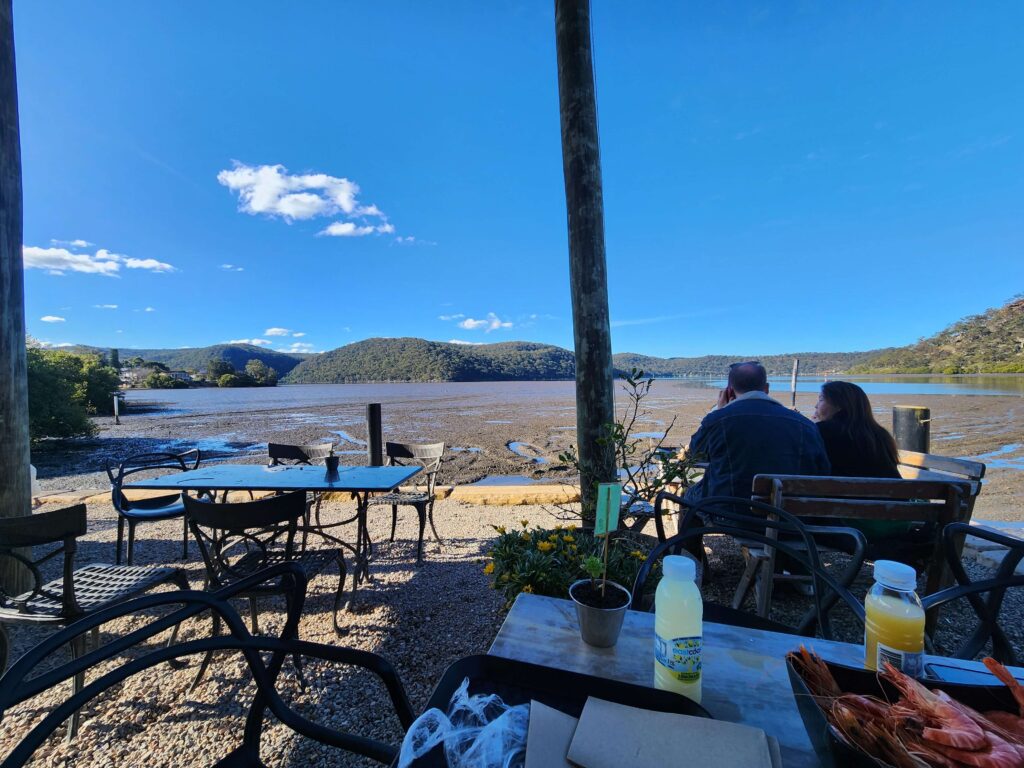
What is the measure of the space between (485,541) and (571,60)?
3.68m

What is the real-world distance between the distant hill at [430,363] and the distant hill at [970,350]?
51486mm

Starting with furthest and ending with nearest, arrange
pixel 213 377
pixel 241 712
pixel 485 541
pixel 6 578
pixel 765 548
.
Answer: pixel 213 377 → pixel 485 541 → pixel 6 578 → pixel 765 548 → pixel 241 712

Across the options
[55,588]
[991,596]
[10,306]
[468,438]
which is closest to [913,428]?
[991,596]

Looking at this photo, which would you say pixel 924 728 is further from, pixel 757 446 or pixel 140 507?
pixel 140 507

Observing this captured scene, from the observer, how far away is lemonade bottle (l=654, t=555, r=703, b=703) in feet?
2.60

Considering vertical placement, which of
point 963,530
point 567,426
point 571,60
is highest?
point 571,60

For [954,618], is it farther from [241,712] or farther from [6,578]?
[6,578]

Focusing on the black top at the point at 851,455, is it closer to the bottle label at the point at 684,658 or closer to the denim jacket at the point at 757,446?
the denim jacket at the point at 757,446

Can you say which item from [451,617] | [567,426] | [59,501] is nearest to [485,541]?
[451,617]

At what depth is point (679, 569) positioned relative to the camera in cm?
82

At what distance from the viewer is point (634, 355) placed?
88.3 meters

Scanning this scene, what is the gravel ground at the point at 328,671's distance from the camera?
70.1 inches

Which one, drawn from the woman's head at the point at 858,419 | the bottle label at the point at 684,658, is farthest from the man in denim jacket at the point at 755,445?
the bottle label at the point at 684,658

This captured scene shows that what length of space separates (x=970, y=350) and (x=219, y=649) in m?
83.5
